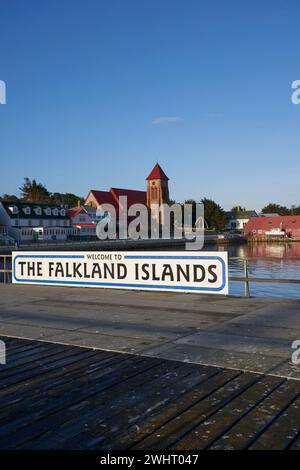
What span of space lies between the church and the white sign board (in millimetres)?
99664

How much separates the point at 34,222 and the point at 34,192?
49519 mm

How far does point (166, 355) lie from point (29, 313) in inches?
194

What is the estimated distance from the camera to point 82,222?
92875mm

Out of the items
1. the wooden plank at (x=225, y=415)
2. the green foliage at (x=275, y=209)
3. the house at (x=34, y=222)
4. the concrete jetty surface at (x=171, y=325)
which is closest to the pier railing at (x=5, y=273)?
the concrete jetty surface at (x=171, y=325)

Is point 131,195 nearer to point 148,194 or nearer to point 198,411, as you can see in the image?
point 148,194

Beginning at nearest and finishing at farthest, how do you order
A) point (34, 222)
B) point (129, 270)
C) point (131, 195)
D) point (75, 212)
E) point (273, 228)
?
1. point (129, 270)
2. point (34, 222)
3. point (75, 212)
4. point (273, 228)
5. point (131, 195)

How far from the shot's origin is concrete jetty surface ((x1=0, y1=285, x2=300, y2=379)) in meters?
6.14

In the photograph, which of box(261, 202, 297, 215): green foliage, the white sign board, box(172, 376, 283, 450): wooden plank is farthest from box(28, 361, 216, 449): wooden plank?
box(261, 202, 297, 215): green foliage

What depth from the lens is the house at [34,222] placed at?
78375 mm

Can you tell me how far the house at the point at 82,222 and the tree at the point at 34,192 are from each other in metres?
37.3

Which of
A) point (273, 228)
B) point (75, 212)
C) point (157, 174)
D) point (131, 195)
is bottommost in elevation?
point (273, 228)

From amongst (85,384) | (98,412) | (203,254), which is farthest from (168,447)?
(203,254)

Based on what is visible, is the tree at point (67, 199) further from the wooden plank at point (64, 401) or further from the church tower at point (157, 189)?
the wooden plank at point (64, 401)

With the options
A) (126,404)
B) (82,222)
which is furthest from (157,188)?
(126,404)
